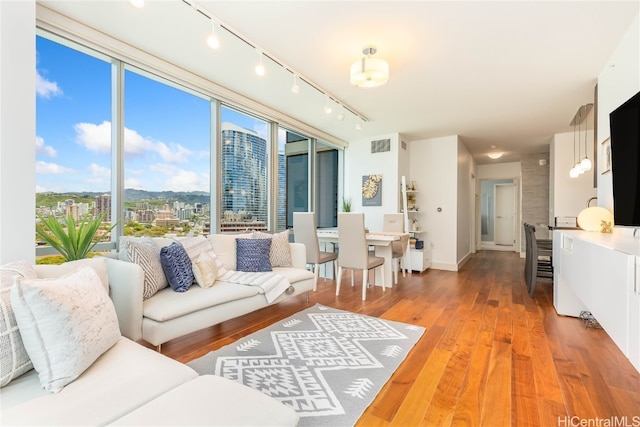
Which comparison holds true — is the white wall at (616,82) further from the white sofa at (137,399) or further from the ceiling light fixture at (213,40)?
the white sofa at (137,399)

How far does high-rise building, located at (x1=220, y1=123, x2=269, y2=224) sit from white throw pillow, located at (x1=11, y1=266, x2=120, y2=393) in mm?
2619

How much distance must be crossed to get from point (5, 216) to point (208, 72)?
2325mm

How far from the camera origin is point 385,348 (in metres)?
2.32

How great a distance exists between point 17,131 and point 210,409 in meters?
1.95

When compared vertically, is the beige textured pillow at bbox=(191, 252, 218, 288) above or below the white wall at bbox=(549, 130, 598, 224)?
below

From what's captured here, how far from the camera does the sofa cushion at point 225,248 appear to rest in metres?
3.13

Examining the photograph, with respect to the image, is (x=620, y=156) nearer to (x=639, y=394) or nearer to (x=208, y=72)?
(x=639, y=394)

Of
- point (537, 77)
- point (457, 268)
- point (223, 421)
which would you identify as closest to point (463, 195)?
point (457, 268)

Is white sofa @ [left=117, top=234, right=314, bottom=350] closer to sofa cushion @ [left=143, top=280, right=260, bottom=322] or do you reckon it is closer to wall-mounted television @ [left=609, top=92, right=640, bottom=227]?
sofa cushion @ [left=143, top=280, right=260, bottom=322]

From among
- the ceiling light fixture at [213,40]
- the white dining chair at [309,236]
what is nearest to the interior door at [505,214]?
the white dining chair at [309,236]

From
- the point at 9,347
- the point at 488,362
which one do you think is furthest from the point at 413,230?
the point at 9,347

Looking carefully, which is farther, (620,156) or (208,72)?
(208,72)

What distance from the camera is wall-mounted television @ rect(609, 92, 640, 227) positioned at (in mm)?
1662

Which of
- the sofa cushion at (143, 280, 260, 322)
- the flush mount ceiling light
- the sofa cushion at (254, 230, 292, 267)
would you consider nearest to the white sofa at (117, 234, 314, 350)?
the sofa cushion at (143, 280, 260, 322)
